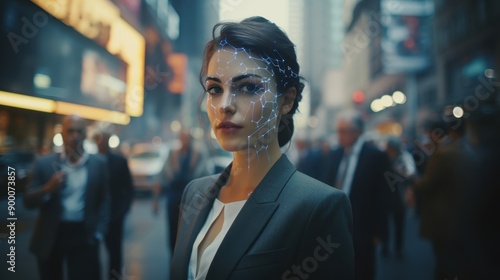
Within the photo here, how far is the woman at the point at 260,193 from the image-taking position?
0.94 meters

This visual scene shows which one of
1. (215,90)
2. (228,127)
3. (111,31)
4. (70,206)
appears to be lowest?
(70,206)

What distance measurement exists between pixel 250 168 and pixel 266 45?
393 millimetres

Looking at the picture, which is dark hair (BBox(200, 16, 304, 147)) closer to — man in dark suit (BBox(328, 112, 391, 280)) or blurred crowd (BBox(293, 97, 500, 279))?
man in dark suit (BBox(328, 112, 391, 280))

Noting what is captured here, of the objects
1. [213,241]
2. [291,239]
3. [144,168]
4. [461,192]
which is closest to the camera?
[291,239]

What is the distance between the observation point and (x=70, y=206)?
200 cm

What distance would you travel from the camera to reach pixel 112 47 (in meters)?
1.96

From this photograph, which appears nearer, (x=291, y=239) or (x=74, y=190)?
(x=291, y=239)

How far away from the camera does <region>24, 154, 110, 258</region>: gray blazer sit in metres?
1.71

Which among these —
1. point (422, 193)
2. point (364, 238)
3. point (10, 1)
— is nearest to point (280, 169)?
point (364, 238)

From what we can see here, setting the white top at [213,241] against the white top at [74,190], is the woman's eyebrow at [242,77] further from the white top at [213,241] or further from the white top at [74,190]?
the white top at [74,190]

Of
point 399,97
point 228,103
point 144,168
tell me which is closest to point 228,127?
point 228,103

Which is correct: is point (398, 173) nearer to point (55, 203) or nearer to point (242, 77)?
point (242, 77)

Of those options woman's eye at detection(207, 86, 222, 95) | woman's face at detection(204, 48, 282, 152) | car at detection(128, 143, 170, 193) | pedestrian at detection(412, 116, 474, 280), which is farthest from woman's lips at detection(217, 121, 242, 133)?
car at detection(128, 143, 170, 193)
